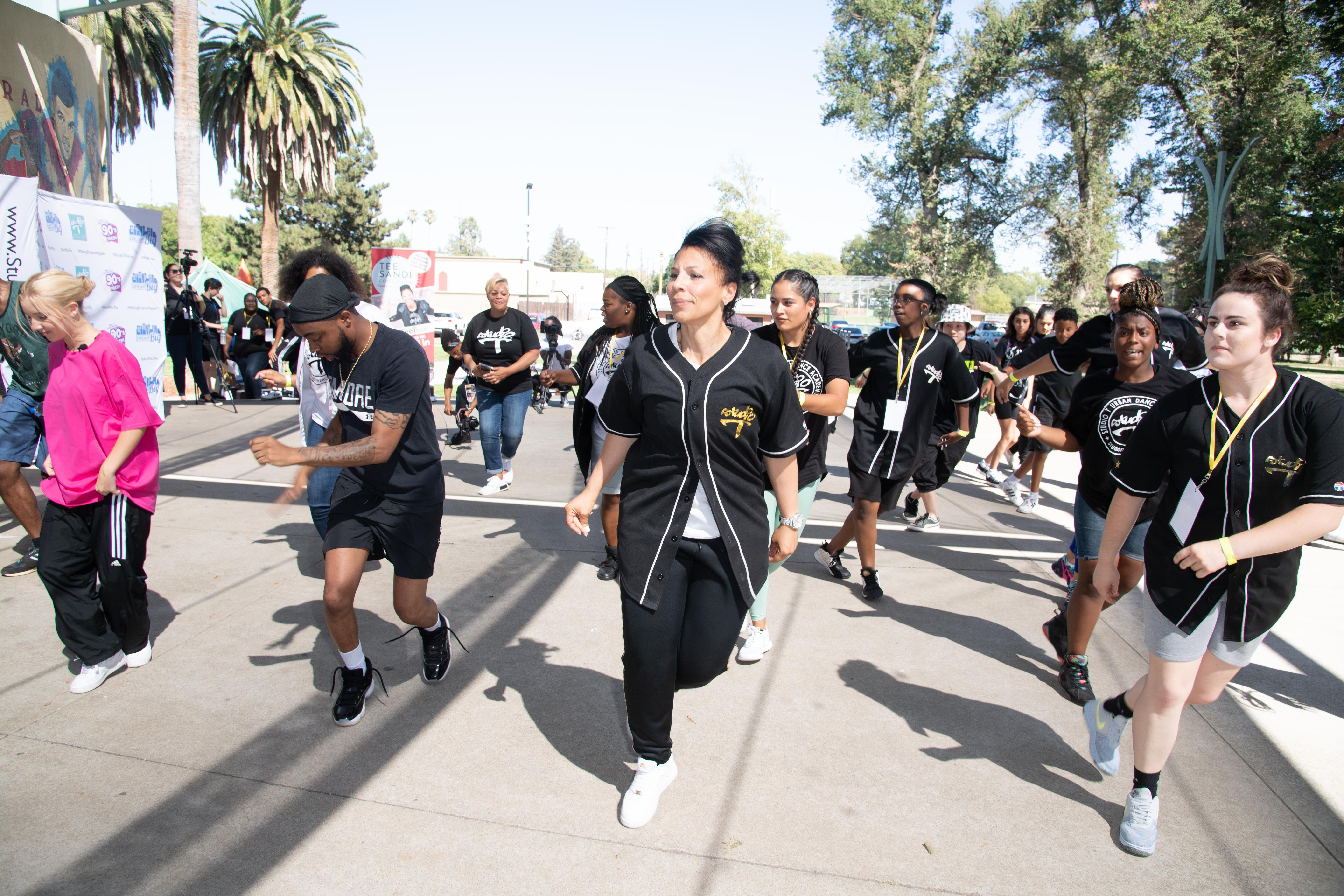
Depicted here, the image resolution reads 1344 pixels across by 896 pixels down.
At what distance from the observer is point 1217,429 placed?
257 cm

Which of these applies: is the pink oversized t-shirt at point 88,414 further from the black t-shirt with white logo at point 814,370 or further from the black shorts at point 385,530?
the black t-shirt with white logo at point 814,370

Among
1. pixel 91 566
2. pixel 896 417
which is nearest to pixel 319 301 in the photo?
pixel 91 566

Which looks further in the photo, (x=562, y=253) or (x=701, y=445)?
(x=562, y=253)

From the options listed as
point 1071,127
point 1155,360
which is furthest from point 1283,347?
point 1071,127

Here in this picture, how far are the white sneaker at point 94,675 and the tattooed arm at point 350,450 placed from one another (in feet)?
4.70

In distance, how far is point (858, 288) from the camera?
44.6 metres

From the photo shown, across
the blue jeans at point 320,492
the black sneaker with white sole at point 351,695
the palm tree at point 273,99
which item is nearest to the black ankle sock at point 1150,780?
the black sneaker with white sole at point 351,695

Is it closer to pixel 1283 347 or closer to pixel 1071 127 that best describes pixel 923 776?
pixel 1283 347

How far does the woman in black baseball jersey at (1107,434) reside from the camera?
3.78 meters

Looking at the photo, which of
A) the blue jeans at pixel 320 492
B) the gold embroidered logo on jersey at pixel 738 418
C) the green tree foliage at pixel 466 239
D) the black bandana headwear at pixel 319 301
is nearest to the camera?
the gold embroidered logo on jersey at pixel 738 418

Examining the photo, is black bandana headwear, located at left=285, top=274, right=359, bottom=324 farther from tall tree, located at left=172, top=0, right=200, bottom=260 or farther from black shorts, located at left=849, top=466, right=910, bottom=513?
tall tree, located at left=172, top=0, right=200, bottom=260

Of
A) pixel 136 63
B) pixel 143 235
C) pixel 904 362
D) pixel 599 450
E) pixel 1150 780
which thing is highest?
pixel 136 63

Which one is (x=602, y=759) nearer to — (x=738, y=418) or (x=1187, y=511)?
(x=738, y=418)

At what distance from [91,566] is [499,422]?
162 inches
